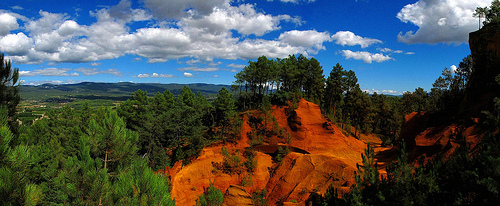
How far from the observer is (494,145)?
22.2ft

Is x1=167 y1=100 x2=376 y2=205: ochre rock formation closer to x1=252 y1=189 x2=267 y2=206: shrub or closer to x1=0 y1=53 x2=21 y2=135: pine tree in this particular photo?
x1=252 y1=189 x2=267 y2=206: shrub

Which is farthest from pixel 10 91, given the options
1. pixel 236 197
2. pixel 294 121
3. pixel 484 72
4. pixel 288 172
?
pixel 294 121

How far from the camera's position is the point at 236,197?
2339cm

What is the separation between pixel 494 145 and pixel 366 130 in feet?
153

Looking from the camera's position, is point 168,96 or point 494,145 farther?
point 168,96

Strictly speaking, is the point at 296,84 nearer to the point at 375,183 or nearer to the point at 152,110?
the point at 152,110

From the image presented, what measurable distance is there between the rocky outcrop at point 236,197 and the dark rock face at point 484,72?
22.7 m

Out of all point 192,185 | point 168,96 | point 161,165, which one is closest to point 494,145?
point 192,185

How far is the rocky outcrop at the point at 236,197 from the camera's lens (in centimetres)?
2308

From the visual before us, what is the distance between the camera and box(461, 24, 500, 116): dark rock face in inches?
663

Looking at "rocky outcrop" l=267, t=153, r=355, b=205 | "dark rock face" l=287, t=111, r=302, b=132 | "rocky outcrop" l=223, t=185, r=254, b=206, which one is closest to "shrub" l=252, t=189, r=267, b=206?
"rocky outcrop" l=223, t=185, r=254, b=206

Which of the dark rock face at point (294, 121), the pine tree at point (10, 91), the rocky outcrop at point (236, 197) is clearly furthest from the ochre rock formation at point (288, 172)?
the pine tree at point (10, 91)

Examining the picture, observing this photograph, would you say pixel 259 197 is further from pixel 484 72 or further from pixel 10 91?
pixel 484 72

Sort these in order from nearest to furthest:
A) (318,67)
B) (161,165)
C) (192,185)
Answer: (192,185), (161,165), (318,67)
